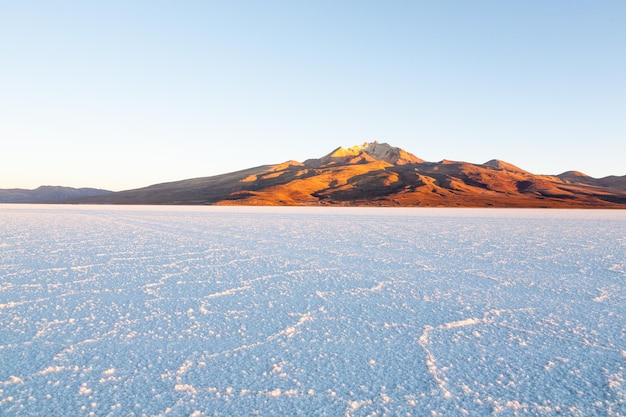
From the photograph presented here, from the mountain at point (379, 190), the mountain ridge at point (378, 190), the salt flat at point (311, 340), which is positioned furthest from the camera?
the mountain at point (379, 190)

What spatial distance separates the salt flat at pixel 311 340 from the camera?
10.6 ft

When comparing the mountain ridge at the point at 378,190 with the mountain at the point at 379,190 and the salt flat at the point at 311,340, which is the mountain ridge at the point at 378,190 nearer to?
the mountain at the point at 379,190

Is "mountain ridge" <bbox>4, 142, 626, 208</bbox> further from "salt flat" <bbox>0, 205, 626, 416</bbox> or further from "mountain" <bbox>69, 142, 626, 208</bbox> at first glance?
"salt flat" <bbox>0, 205, 626, 416</bbox>

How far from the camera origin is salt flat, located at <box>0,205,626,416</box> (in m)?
3.23

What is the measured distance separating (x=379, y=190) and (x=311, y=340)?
378 feet

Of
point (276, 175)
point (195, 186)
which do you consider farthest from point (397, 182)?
point (195, 186)

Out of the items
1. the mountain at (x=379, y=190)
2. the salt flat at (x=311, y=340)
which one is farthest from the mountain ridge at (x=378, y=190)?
the salt flat at (x=311, y=340)

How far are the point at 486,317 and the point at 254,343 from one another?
3.11 metres

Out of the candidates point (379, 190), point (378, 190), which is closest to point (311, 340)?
point (379, 190)

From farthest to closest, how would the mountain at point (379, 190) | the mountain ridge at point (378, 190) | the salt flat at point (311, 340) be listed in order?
the mountain at point (379, 190)
the mountain ridge at point (378, 190)
the salt flat at point (311, 340)

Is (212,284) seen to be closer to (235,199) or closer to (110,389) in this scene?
(110,389)

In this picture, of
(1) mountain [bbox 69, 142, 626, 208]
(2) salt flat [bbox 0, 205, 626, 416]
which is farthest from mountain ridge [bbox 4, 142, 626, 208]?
(2) salt flat [bbox 0, 205, 626, 416]

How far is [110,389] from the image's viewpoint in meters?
3.38

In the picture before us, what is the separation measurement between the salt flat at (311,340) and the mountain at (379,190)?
3573 inches
